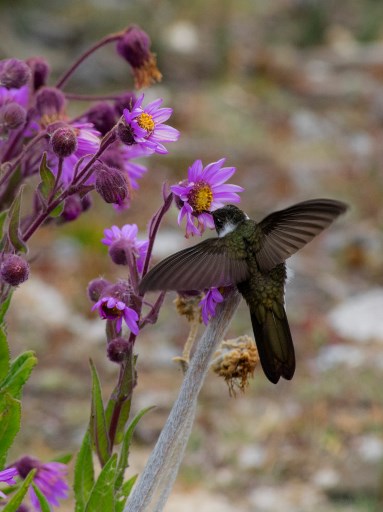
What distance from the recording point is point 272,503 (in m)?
4.64

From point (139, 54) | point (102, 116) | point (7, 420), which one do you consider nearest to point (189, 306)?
point (7, 420)

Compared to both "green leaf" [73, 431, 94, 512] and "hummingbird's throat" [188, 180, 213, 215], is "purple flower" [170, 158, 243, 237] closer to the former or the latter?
"hummingbird's throat" [188, 180, 213, 215]

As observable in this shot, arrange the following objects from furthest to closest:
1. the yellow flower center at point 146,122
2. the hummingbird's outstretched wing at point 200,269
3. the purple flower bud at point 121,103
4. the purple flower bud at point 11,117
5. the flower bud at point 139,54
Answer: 1. the flower bud at point 139,54
2. the purple flower bud at point 121,103
3. the purple flower bud at point 11,117
4. the yellow flower center at point 146,122
5. the hummingbird's outstretched wing at point 200,269

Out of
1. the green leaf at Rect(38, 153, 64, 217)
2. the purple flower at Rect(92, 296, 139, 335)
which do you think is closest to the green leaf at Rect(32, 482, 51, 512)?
the purple flower at Rect(92, 296, 139, 335)

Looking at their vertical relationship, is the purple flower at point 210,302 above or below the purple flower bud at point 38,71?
below

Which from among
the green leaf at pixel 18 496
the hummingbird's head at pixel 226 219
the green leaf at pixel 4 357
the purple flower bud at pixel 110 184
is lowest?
the green leaf at pixel 18 496

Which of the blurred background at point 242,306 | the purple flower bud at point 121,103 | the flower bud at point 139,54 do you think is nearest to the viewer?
the purple flower bud at point 121,103

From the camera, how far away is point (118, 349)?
150 centimetres

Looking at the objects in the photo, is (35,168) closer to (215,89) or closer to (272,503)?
(272,503)

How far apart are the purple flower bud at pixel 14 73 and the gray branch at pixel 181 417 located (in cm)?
61

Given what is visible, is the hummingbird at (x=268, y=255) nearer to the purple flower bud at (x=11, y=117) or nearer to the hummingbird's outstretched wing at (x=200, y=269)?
the hummingbird's outstretched wing at (x=200, y=269)

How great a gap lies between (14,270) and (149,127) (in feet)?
0.97

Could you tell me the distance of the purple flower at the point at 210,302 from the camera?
144 cm

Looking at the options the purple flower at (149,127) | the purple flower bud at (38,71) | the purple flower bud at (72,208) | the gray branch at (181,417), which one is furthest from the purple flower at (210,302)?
the purple flower bud at (38,71)
